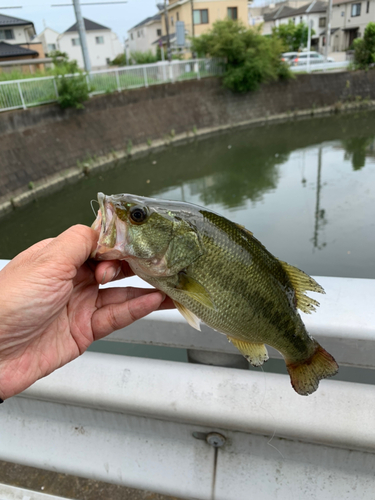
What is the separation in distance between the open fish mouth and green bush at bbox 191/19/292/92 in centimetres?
2523

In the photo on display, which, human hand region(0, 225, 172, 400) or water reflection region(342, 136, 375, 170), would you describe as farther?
water reflection region(342, 136, 375, 170)

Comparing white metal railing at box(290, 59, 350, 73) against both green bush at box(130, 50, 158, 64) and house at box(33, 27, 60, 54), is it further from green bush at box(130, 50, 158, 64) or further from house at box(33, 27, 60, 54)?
house at box(33, 27, 60, 54)

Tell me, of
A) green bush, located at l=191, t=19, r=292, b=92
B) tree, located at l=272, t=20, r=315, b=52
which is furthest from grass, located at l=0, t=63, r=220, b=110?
tree, located at l=272, t=20, r=315, b=52

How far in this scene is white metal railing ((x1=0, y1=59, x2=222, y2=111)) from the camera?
15.1 metres

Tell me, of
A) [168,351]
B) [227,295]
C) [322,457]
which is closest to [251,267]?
[227,295]

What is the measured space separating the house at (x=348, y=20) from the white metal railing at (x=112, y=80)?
32491 mm

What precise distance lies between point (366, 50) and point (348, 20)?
25529 millimetres

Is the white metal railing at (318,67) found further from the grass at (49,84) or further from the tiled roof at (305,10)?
the tiled roof at (305,10)

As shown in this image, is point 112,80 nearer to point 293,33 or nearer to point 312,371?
point 312,371

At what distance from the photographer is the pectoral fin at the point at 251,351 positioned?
187 cm

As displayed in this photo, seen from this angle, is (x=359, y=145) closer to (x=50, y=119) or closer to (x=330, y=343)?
(x=50, y=119)

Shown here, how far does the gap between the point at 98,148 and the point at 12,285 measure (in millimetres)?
17051

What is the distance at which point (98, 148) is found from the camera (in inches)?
696

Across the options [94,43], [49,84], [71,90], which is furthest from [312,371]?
[94,43]
